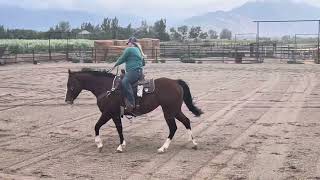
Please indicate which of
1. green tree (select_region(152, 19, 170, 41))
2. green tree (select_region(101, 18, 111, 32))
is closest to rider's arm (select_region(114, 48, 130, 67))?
green tree (select_region(152, 19, 170, 41))

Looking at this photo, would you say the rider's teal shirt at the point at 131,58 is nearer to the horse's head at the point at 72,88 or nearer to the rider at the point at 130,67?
the rider at the point at 130,67

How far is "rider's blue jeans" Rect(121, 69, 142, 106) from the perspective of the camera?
8.84m

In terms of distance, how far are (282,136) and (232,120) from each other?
218cm

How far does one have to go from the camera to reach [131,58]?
350 inches

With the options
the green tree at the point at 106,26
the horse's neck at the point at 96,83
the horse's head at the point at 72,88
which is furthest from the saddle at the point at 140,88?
the green tree at the point at 106,26

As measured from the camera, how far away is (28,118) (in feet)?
40.8

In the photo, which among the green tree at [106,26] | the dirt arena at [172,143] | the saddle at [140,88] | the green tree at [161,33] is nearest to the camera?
the dirt arena at [172,143]

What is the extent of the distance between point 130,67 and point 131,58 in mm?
151

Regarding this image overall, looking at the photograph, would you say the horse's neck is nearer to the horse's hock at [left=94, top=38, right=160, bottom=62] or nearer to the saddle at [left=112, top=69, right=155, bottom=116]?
the saddle at [left=112, top=69, right=155, bottom=116]

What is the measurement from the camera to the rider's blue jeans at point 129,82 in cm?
884

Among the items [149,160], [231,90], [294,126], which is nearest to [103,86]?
[149,160]

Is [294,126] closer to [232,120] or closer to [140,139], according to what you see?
[232,120]

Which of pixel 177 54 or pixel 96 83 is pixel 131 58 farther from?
pixel 177 54

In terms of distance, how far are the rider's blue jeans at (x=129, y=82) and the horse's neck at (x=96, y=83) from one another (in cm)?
45
